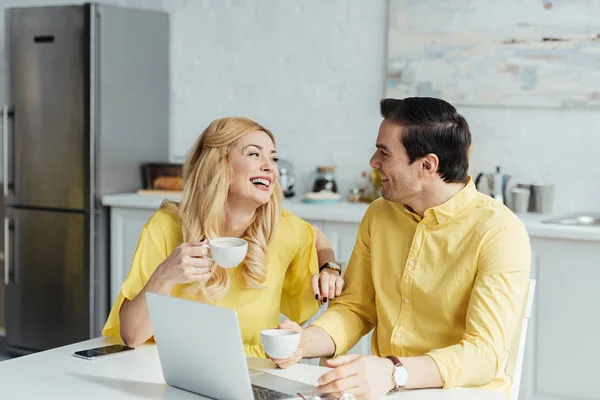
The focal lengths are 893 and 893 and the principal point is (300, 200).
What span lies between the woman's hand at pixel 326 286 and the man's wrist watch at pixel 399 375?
0.50m

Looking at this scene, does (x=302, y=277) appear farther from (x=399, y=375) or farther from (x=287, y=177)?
(x=287, y=177)

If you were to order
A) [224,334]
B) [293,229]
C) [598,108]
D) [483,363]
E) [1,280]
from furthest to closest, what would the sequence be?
[1,280] → [598,108] → [293,229] → [483,363] → [224,334]

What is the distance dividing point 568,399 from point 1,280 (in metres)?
3.25

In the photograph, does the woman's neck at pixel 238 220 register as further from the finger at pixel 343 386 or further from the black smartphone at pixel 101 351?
the finger at pixel 343 386

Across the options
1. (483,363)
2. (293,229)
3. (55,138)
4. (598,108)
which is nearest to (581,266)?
(598,108)

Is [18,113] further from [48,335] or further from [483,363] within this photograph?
[483,363]

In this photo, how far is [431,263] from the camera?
2.15 metres

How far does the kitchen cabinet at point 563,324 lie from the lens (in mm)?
3389

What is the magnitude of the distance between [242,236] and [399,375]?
80cm

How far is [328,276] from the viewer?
2.32 meters

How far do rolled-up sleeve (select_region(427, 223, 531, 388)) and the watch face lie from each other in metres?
0.08

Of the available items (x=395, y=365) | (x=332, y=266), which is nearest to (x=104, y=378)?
(x=395, y=365)

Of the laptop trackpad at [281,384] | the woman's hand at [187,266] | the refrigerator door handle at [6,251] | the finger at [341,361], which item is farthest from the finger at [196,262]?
the refrigerator door handle at [6,251]

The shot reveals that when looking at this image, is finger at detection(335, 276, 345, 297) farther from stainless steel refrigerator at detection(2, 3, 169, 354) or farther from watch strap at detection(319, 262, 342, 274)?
stainless steel refrigerator at detection(2, 3, 169, 354)
